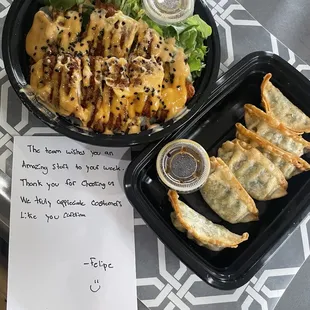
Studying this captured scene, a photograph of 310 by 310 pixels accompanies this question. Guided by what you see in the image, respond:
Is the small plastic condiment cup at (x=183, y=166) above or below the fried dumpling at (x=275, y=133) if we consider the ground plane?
below

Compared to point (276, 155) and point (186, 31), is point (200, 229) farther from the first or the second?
point (186, 31)

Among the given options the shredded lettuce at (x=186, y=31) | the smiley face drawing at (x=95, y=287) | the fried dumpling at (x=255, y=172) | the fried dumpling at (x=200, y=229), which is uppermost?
the shredded lettuce at (x=186, y=31)

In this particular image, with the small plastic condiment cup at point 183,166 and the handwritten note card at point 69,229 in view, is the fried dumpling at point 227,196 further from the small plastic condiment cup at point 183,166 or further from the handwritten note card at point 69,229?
the handwritten note card at point 69,229

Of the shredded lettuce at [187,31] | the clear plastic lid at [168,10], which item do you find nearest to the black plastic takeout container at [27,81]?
the shredded lettuce at [187,31]

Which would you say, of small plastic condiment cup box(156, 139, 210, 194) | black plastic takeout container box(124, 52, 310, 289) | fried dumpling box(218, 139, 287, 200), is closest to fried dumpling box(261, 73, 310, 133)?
black plastic takeout container box(124, 52, 310, 289)


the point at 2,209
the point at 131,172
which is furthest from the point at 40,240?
the point at 131,172

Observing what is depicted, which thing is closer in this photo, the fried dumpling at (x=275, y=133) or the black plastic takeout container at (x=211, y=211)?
the black plastic takeout container at (x=211, y=211)

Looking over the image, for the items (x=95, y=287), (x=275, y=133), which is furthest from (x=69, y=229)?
(x=275, y=133)
